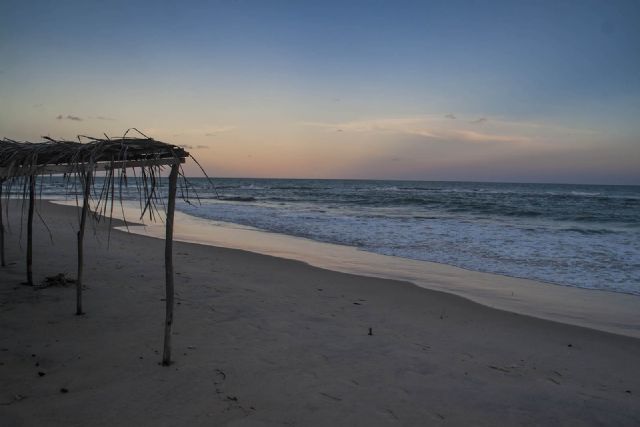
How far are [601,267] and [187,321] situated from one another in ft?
32.9

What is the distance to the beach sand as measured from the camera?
3484 millimetres

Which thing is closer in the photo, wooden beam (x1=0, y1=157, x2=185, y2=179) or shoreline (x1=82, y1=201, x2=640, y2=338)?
wooden beam (x1=0, y1=157, x2=185, y2=179)

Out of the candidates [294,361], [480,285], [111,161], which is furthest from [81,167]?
[480,285]

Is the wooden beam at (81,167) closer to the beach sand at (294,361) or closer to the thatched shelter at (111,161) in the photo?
the thatched shelter at (111,161)

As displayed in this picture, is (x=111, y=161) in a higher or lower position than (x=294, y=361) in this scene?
higher

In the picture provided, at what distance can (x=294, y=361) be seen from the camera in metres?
4.40

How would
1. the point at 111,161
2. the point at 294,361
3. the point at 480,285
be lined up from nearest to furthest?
1. the point at 111,161
2. the point at 294,361
3. the point at 480,285

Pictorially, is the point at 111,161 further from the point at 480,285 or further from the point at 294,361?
the point at 480,285

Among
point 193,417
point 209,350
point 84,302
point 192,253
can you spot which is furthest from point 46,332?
point 192,253

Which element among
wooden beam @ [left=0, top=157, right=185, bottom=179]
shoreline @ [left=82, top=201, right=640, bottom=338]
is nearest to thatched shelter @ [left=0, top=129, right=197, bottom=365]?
wooden beam @ [left=0, top=157, right=185, bottom=179]

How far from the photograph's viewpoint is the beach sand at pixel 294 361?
11.4 feet

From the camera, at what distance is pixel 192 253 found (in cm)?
1061

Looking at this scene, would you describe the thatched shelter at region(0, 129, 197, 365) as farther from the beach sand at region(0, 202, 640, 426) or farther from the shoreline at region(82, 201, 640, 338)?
the shoreline at region(82, 201, 640, 338)

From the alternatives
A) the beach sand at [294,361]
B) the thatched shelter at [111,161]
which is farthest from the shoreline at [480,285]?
the thatched shelter at [111,161]
